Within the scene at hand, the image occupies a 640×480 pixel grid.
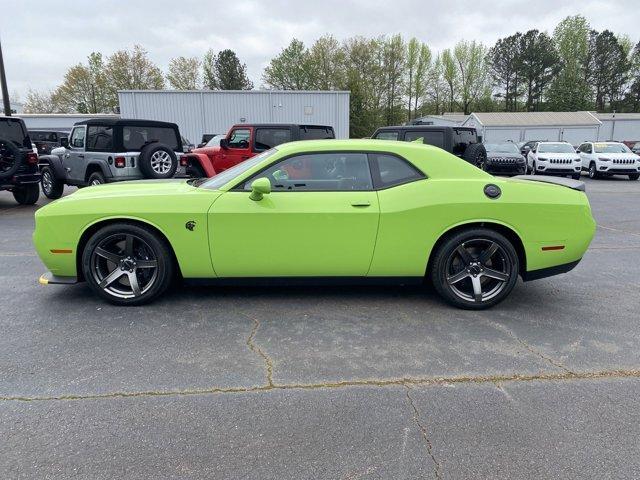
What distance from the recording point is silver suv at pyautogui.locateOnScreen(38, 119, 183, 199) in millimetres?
8961

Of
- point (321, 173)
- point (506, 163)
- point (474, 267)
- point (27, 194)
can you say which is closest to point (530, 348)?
point (474, 267)

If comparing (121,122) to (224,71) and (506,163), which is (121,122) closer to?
(506,163)

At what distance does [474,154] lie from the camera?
10266mm

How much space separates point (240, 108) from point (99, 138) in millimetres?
14134

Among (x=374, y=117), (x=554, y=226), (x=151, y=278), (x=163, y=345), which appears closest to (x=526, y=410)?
(x=554, y=226)

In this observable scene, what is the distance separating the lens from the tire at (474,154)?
10170 millimetres

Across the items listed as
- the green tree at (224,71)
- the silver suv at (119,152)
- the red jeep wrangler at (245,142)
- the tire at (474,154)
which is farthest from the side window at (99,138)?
the green tree at (224,71)

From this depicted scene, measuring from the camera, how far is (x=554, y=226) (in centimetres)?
396

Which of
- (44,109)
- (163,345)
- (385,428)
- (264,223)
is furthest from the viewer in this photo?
(44,109)

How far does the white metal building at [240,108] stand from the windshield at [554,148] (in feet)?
28.8

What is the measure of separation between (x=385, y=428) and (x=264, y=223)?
1.98 meters

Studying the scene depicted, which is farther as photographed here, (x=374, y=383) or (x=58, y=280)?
(x=58, y=280)

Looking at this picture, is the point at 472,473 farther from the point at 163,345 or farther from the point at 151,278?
the point at 151,278

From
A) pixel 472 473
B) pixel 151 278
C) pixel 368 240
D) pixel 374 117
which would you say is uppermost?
pixel 374 117
